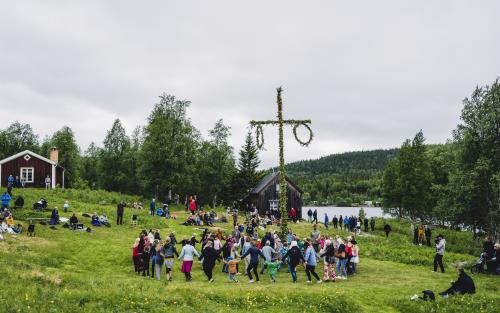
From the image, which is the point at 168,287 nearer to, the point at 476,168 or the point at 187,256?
the point at 187,256

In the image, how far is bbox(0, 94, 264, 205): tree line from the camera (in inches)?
2379

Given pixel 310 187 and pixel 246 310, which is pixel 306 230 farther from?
pixel 310 187

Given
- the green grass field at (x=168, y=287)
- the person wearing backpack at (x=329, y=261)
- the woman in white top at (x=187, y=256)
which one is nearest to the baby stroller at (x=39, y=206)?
the green grass field at (x=168, y=287)

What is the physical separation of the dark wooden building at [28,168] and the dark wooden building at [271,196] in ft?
85.8

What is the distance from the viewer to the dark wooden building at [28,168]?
50719mm

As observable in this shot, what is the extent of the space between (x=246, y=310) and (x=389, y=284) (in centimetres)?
781

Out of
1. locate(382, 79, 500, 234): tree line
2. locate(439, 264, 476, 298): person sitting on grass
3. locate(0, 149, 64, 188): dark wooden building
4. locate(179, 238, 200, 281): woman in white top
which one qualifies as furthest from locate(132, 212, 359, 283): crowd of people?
locate(0, 149, 64, 188): dark wooden building

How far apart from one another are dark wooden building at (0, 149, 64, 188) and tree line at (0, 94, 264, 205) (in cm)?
1189

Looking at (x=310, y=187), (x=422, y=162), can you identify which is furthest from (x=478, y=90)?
(x=310, y=187)

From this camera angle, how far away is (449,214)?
44469mm

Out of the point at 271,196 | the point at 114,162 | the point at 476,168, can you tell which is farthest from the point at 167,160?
the point at 476,168

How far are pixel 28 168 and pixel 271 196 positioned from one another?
1232 inches

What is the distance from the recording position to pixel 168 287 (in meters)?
17.3

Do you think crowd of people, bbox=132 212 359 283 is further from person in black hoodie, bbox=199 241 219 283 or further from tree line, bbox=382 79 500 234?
tree line, bbox=382 79 500 234
